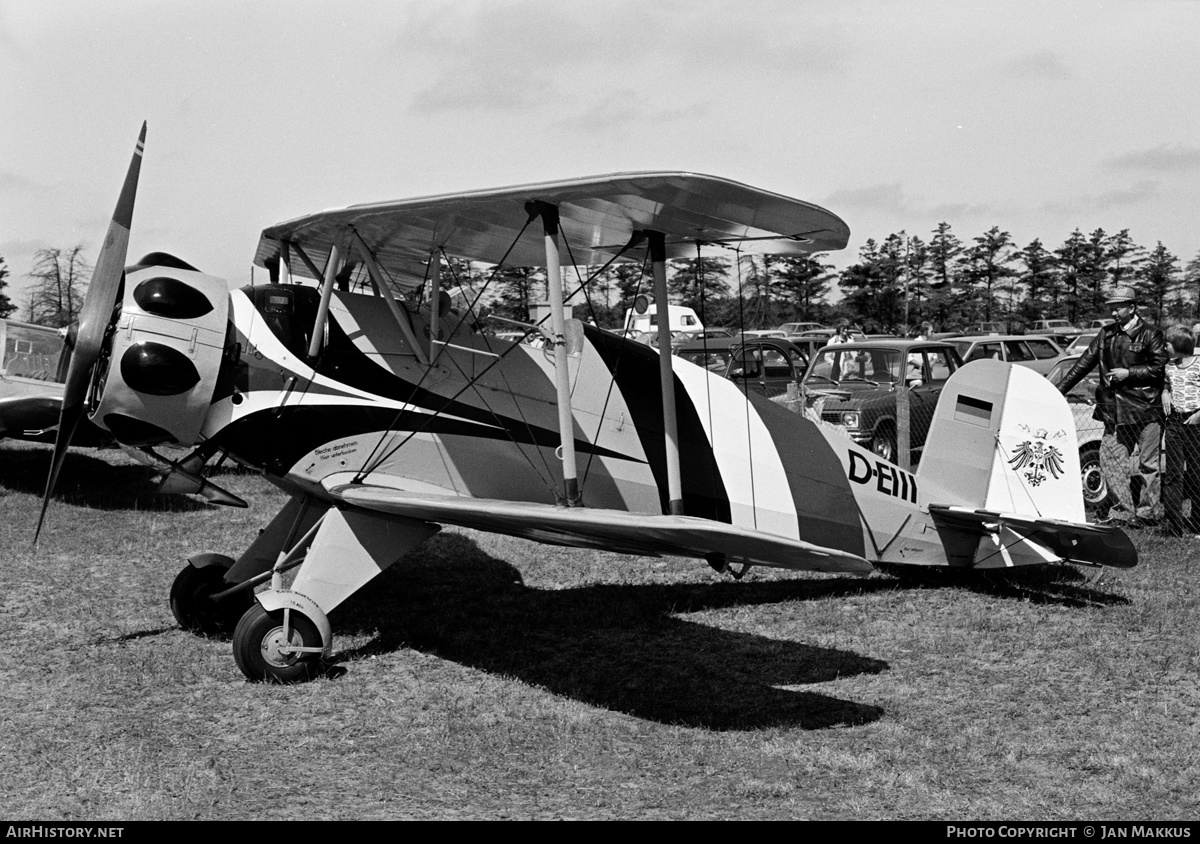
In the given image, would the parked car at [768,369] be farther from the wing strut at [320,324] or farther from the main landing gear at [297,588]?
the wing strut at [320,324]

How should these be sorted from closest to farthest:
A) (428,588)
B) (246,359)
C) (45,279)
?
(246,359), (428,588), (45,279)

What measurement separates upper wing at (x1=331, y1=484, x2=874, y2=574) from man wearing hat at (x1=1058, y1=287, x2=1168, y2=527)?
5256 millimetres

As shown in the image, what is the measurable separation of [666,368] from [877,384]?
9.09 metres

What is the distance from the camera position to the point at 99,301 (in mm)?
5488

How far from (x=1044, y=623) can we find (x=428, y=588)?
159 inches

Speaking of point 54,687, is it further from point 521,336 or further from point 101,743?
point 521,336

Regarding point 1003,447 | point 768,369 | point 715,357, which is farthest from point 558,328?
point 715,357

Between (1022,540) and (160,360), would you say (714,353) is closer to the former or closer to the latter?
(1022,540)

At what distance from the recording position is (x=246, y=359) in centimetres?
588

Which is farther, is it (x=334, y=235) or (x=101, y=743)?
(x=334, y=235)

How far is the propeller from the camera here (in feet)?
18.0
